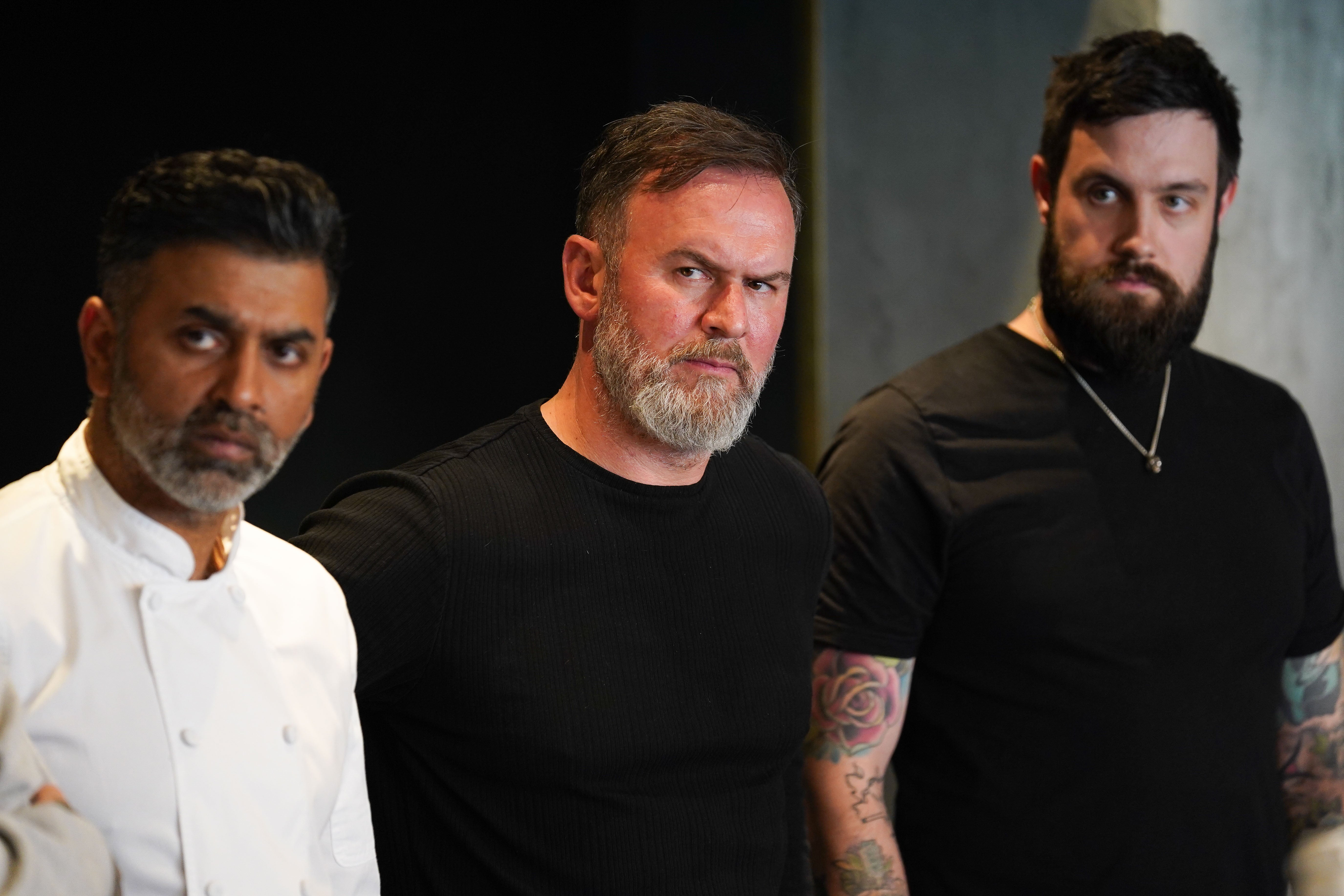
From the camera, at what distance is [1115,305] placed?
172 cm

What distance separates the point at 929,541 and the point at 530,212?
138 cm

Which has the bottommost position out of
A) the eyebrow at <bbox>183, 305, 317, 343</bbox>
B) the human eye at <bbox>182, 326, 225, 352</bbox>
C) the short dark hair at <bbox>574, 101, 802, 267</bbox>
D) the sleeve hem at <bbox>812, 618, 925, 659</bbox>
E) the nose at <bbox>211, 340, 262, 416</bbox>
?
the sleeve hem at <bbox>812, 618, 925, 659</bbox>

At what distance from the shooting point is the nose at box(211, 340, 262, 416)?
34.9 inches

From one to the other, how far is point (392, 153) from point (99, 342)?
1.76 meters

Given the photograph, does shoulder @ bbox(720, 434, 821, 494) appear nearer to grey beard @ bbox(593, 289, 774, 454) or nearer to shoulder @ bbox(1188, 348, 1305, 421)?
grey beard @ bbox(593, 289, 774, 454)

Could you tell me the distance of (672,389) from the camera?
4.40ft

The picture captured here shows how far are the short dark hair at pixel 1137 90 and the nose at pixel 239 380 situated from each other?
49.2 inches

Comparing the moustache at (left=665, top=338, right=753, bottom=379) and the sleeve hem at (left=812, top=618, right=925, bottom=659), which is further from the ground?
the moustache at (left=665, top=338, right=753, bottom=379)

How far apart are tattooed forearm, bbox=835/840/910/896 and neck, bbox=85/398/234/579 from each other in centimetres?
101

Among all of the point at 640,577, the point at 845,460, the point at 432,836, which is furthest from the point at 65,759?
the point at 845,460

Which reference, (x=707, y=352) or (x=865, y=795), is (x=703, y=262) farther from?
(x=865, y=795)

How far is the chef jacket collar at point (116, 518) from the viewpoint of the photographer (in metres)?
0.92

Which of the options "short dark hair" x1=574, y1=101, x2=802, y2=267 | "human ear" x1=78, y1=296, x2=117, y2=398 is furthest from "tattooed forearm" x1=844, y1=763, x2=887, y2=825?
"human ear" x1=78, y1=296, x2=117, y2=398

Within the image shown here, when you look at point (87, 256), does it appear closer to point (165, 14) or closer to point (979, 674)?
point (165, 14)
